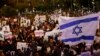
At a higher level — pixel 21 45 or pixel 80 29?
pixel 80 29

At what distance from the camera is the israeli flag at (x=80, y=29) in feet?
59.3

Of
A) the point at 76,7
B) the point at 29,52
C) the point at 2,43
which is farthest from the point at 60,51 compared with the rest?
the point at 76,7

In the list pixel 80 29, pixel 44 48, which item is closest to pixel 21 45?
pixel 44 48

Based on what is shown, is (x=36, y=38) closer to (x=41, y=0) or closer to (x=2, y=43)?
(x=2, y=43)

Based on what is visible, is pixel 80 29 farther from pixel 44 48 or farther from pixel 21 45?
pixel 21 45

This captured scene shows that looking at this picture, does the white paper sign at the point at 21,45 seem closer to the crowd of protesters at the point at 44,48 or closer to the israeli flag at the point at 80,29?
the crowd of protesters at the point at 44,48

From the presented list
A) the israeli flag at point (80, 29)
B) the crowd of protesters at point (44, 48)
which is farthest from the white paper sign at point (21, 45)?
the israeli flag at point (80, 29)

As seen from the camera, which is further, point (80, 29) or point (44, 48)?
point (44, 48)

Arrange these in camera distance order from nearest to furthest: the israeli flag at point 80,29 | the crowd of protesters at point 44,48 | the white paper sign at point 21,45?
the israeli flag at point 80,29 < the crowd of protesters at point 44,48 < the white paper sign at point 21,45

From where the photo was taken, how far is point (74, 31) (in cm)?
1823

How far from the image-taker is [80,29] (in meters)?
18.1

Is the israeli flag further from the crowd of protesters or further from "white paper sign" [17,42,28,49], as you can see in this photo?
"white paper sign" [17,42,28,49]

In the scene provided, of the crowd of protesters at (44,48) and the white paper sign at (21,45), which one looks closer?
the crowd of protesters at (44,48)

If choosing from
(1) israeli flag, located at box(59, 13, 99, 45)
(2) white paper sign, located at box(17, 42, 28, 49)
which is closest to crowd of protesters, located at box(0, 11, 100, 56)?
(2) white paper sign, located at box(17, 42, 28, 49)
